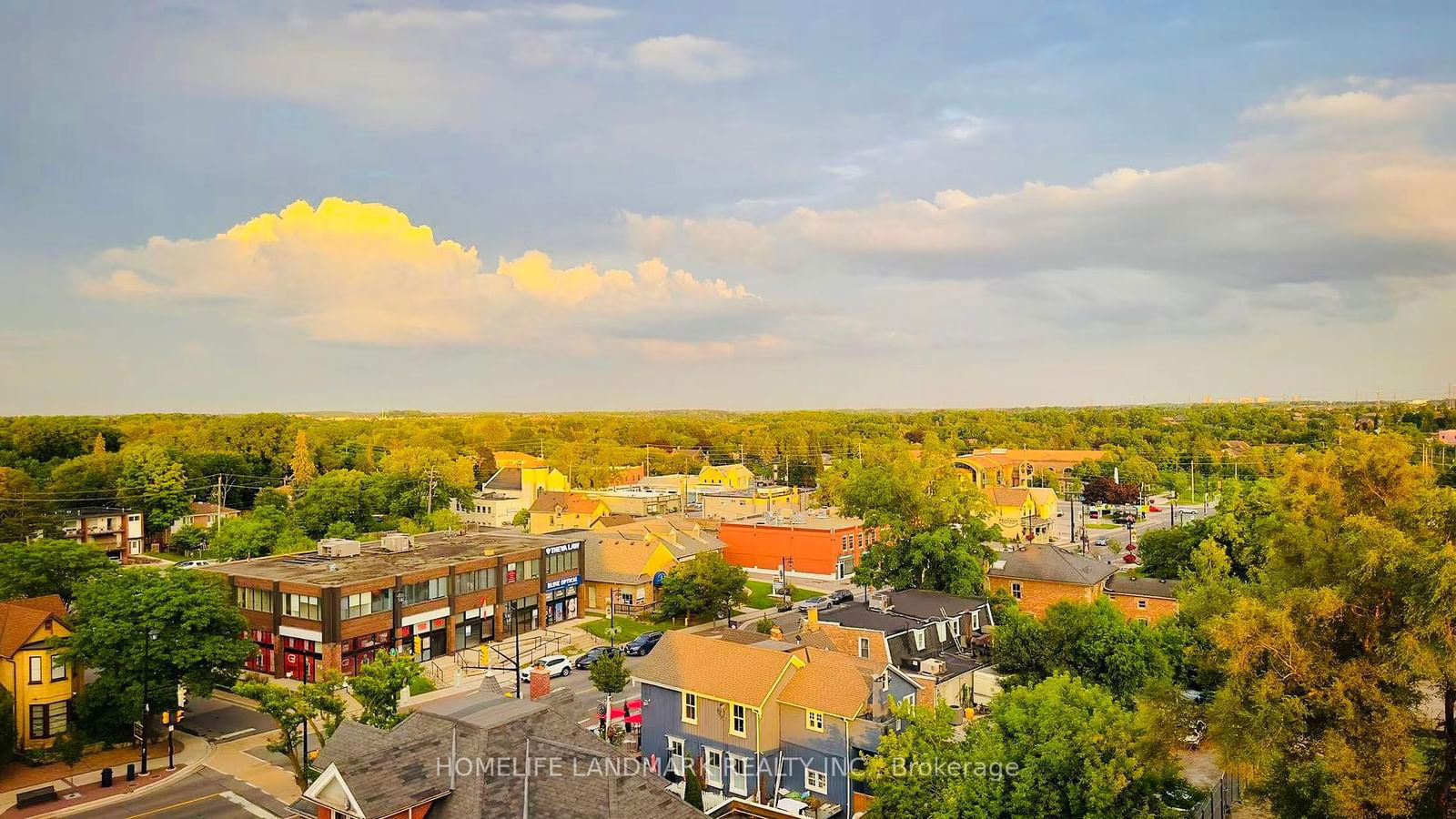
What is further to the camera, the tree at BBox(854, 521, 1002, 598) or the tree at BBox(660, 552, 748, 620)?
the tree at BBox(660, 552, 748, 620)

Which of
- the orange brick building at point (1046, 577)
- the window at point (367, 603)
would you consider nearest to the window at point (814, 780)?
the orange brick building at point (1046, 577)

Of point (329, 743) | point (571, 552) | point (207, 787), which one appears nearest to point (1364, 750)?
point (329, 743)

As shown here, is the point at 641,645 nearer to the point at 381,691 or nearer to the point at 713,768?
the point at 713,768

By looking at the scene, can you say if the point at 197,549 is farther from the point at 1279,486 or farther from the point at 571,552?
the point at 1279,486

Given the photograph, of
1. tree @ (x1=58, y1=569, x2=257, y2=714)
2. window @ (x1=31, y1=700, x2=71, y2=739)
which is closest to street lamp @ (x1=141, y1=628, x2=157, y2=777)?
tree @ (x1=58, y1=569, x2=257, y2=714)

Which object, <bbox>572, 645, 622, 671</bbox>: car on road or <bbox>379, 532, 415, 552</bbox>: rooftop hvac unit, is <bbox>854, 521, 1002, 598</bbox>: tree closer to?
<bbox>572, 645, 622, 671</bbox>: car on road

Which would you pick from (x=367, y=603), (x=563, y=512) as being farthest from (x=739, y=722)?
(x=563, y=512)
